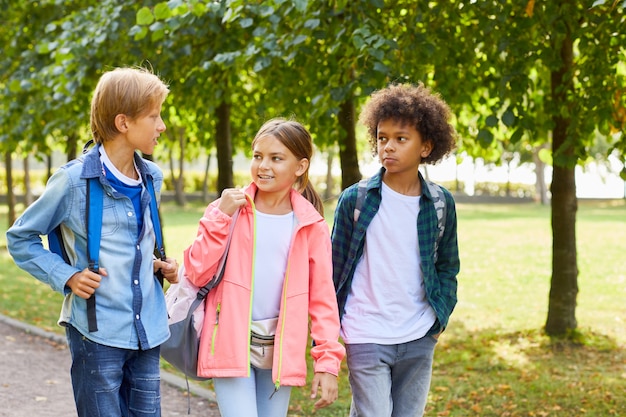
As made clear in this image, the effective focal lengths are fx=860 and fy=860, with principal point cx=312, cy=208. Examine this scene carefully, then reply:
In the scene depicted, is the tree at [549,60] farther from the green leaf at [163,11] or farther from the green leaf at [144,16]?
the green leaf at [144,16]

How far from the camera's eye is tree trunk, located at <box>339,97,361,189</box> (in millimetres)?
8445

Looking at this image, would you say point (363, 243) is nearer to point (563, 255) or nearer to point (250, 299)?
point (250, 299)

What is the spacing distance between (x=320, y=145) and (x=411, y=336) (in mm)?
5646

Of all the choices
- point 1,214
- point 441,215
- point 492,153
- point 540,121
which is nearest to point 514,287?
point 492,153

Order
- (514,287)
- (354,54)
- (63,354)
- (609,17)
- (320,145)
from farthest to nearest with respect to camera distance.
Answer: (514,287) → (320,145) → (63,354) → (354,54) → (609,17)

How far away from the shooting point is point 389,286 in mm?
3504

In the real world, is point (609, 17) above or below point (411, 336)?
above

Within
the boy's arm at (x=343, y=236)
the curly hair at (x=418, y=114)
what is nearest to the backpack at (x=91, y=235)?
the boy's arm at (x=343, y=236)

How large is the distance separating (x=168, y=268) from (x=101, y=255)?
1.04 feet

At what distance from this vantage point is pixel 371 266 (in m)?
3.52

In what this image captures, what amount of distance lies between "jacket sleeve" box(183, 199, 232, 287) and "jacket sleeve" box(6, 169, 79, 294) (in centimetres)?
41

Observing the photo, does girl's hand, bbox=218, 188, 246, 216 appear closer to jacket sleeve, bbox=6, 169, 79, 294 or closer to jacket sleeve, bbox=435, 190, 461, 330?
jacket sleeve, bbox=6, 169, 79, 294

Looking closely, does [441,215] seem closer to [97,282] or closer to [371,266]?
[371,266]

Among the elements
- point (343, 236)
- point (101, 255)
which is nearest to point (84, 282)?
point (101, 255)
